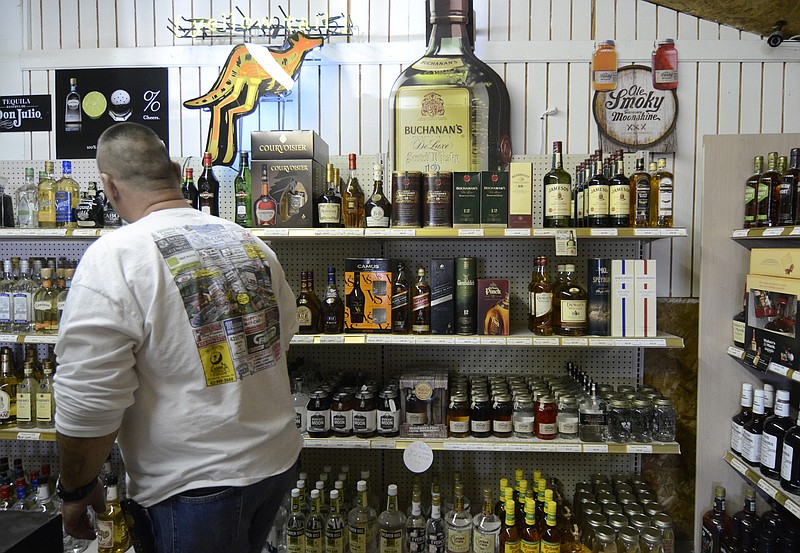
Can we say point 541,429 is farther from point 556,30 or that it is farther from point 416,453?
point 556,30

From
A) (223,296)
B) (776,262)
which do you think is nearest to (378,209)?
(223,296)

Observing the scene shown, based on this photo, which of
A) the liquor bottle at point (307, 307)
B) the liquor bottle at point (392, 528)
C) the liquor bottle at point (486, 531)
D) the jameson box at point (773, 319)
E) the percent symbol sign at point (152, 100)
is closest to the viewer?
the jameson box at point (773, 319)

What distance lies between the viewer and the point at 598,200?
2.52m

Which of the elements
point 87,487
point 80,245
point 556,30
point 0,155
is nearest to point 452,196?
point 556,30

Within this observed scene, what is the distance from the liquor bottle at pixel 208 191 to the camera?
9.32ft

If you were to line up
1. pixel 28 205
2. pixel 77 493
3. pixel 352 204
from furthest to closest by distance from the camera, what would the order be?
pixel 28 205, pixel 352 204, pixel 77 493

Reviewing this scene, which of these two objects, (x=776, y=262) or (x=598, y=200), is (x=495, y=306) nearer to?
(x=598, y=200)

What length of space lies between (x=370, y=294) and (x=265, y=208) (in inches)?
26.0

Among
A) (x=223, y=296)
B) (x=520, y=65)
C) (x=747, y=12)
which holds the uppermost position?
(x=747, y=12)

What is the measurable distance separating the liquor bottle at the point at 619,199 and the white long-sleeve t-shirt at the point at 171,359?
5.53 feet

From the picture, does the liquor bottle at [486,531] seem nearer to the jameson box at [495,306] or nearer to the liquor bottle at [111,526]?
the jameson box at [495,306]

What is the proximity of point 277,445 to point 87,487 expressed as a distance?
0.57 m

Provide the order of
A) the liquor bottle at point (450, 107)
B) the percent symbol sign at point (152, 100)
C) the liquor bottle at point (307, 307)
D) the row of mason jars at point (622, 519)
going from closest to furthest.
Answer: the row of mason jars at point (622, 519) < the liquor bottle at point (307, 307) < the liquor bottle at point (450, 107) < the percent symbol sign at point (152, 100)

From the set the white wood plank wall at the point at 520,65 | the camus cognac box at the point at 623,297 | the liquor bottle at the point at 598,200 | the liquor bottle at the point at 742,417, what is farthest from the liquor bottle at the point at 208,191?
the liquor bottle at the point at 742,417
